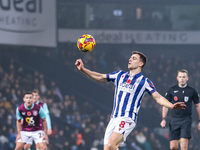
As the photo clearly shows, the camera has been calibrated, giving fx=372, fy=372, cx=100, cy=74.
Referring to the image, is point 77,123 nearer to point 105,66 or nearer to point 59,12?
point 105,66

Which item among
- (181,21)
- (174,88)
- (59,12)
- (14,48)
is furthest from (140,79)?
(181,21)

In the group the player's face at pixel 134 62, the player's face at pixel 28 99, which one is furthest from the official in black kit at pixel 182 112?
the player's face at pixel 28 99

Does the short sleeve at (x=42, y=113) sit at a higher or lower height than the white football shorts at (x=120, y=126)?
lower

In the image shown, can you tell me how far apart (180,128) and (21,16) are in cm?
1409

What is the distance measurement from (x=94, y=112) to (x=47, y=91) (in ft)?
8.88

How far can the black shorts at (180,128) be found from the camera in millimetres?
8336

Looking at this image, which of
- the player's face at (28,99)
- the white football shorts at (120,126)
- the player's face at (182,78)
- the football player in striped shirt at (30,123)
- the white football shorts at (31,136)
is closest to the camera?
the white football shorts at (120,126)

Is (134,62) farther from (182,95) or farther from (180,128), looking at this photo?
(180,128)

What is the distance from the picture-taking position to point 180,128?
850cm

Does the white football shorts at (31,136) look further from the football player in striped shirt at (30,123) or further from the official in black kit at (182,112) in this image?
the official in black kit at (182,112)

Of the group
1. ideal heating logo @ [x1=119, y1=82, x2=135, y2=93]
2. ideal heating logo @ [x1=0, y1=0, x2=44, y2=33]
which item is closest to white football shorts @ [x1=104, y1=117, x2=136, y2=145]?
ideal heating logo @ [x1=119, y1=82, x2=135, y2=93]

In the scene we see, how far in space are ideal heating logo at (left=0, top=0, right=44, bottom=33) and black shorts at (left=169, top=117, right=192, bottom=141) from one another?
45.0ft

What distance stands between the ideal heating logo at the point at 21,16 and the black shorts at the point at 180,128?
13.7m

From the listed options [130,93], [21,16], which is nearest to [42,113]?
[130,93]
